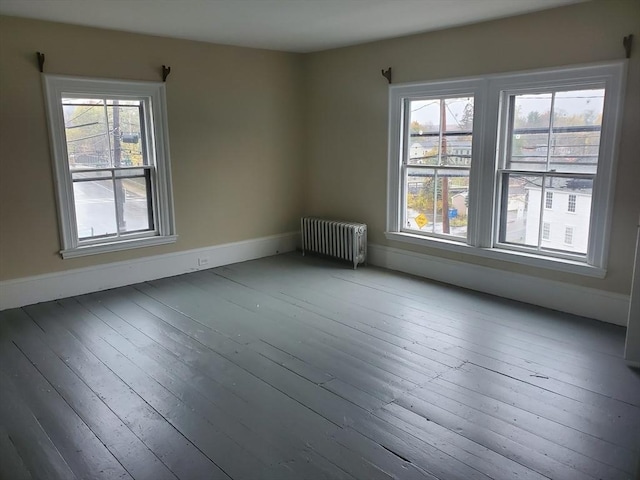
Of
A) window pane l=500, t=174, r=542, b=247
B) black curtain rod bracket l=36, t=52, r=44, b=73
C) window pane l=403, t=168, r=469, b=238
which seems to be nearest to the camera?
black curtain rod bracket l=36, t=52, r=44, b=73

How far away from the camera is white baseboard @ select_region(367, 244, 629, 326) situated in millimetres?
4172

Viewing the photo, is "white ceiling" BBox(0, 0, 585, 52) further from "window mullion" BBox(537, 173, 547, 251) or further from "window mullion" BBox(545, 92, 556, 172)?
"window mullion" BBox(537, 173, 547, 251)

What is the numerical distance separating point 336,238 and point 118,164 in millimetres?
2579

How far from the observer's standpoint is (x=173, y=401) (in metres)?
3.01

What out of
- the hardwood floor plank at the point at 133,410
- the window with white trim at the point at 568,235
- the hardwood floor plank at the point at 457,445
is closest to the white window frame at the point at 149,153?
the hardwood floor plank at the point at 133,410

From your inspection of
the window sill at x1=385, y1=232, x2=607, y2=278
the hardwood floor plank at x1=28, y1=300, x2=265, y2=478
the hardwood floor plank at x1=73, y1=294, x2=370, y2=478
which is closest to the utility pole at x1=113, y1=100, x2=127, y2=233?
the hardwood floor plank at x1=28, y1=300, x2=265, y2=478

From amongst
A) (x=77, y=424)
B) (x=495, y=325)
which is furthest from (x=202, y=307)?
(x=495, y=325)

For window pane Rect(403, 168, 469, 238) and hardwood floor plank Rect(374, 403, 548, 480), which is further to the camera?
window pane Rect(403, 168, 469, 238)

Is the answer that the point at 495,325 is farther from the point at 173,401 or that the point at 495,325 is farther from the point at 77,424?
the point at 77,424

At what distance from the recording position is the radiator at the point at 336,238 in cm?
585

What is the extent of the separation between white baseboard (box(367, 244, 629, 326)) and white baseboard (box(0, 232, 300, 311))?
1.43 meters

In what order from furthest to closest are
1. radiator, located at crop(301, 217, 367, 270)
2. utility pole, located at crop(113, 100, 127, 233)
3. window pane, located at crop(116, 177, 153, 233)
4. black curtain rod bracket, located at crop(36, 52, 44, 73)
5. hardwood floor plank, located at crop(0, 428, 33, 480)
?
radiator, located at crop(301, 217, 367, 270), window pane, located at crop(116, 177, 153, 233), utility pole, located at crop(113, 100, 127, 233), black curtain rod bracket, located at crop(36, 52, 44, 73), hardwood floor plank, located at crop(0, 428, 33, 480)

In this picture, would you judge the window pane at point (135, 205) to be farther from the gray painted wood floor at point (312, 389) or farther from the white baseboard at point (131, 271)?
the gray painted wood floor at point (312, 389)

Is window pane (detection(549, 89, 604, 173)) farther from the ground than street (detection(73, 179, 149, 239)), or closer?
farther from the ground
